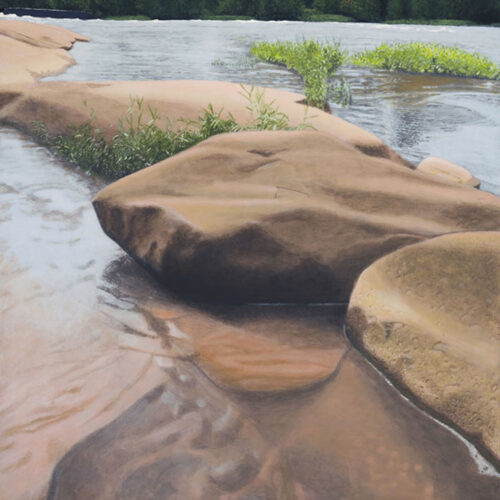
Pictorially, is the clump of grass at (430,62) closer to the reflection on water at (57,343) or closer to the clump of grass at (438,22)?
the reflection on water at (57,343)

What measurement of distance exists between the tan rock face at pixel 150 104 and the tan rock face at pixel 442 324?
7.60ft

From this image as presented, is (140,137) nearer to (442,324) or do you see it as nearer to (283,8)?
(442,324)

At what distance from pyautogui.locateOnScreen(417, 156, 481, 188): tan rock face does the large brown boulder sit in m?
1.78

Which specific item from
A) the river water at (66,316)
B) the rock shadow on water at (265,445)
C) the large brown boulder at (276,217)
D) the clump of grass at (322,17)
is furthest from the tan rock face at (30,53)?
the clump of grass at (322,17)

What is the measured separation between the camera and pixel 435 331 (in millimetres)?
2219

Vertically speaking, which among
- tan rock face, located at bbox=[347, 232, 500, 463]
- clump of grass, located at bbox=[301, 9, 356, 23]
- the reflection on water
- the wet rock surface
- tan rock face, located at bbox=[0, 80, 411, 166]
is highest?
tan rock face, located at bbox=[0, 80, 411, 166]

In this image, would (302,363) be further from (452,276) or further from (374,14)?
(374,14)

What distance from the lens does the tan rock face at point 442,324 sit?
6.53ft

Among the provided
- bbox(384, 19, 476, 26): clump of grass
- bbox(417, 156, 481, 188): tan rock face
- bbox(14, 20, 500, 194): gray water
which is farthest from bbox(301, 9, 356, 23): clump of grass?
bbox(417, 156, 481, 188): tan rock face

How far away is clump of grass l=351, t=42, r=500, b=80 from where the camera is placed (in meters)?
12.2

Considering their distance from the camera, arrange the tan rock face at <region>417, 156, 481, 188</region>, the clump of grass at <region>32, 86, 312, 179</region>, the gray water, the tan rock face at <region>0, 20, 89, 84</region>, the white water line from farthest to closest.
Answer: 1. the tan rock face at <region>0, 20, 89, 84</region>
2. the gray water
3. the tan rock face at <region>417, 156, 481, 188</region>
4. the clump of grass at <region>32, 86, 312, 179</region>
5. the white water line

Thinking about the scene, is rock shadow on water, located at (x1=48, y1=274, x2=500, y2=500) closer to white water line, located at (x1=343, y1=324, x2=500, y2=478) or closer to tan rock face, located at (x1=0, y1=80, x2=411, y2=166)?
white water line, located at (x1=343, y1=324, x2=500, y2=478)

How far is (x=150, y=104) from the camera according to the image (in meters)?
5.28

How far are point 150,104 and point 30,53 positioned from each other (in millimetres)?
7030
